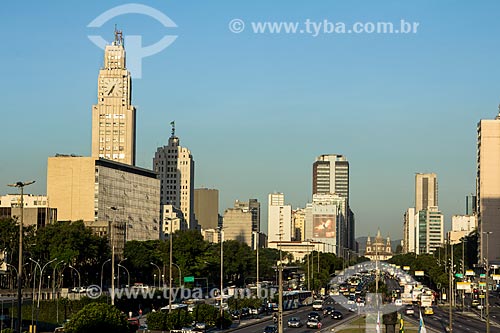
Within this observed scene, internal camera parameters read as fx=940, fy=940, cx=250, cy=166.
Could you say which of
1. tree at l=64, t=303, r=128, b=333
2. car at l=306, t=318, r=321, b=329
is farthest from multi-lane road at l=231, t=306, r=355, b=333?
tree at l=64, t=303, r=128, b=333

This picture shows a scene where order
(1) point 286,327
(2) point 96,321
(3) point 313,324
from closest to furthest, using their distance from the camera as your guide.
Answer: (2) point 96,321 → (3) point 313,324 → (1) point 286,327

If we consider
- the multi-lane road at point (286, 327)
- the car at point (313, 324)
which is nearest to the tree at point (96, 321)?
the multi-lane road at point (286, 327)

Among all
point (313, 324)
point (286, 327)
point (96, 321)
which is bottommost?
point (286, 327)

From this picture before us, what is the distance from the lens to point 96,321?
6788cm

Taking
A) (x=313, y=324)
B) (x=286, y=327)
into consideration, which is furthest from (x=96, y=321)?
(x=286, y=327)

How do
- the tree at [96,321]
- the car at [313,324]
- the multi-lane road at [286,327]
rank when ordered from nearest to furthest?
the tree at [96,321]
the multi-lane road at [286,327]
the car at [313,324]

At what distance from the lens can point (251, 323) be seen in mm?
110562

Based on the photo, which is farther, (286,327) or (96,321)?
(286,327)

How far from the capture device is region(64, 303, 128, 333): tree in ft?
222

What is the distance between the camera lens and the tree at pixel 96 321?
6775 centimetres

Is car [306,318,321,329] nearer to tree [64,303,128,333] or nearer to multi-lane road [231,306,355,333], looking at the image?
multi-lane road [231,306,355,333]

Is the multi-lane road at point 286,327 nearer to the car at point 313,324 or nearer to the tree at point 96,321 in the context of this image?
the car at point 313,324

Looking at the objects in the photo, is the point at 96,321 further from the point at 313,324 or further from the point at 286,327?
the point at 286,327

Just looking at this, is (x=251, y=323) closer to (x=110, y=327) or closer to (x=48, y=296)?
(x=48, y=296)
